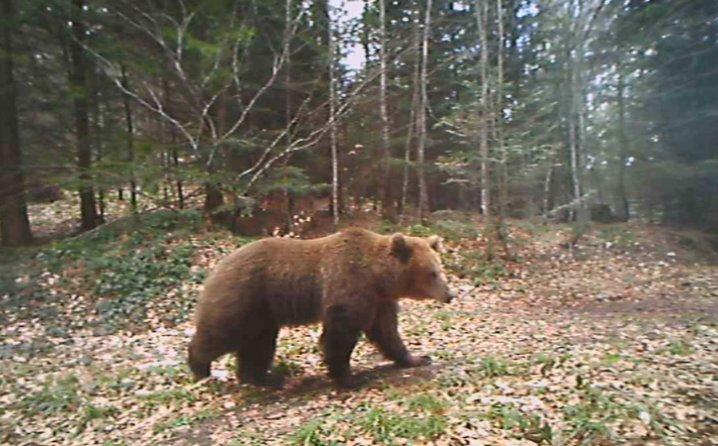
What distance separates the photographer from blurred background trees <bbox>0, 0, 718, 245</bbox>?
49.9 ft

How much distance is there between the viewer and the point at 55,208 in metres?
23.5

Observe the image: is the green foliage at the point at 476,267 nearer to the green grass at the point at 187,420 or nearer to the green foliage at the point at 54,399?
the green grass at the point at 187,420

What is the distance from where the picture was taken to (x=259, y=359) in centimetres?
724

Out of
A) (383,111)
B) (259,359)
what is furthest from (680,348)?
(383,111)

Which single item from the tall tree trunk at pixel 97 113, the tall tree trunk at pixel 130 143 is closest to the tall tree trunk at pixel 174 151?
the tall tree trunk at pixel 130 143

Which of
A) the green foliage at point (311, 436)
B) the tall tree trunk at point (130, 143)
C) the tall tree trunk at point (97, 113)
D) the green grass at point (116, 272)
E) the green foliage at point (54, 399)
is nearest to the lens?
the green foliage at point (311, 436)

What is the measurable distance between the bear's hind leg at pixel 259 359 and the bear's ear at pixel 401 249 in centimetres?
194

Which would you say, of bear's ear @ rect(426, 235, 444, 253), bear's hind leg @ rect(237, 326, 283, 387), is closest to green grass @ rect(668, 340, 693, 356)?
bear's ear @ rect(426, 235, 444, 253)

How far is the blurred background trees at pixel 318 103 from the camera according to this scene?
15.2 m

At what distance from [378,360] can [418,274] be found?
6.26 feet

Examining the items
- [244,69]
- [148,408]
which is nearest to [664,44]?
[244,69]

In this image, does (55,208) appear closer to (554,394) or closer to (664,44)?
(554,394)

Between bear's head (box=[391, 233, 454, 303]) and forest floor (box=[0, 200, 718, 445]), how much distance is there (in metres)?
1.04

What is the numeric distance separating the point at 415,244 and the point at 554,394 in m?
2.43
